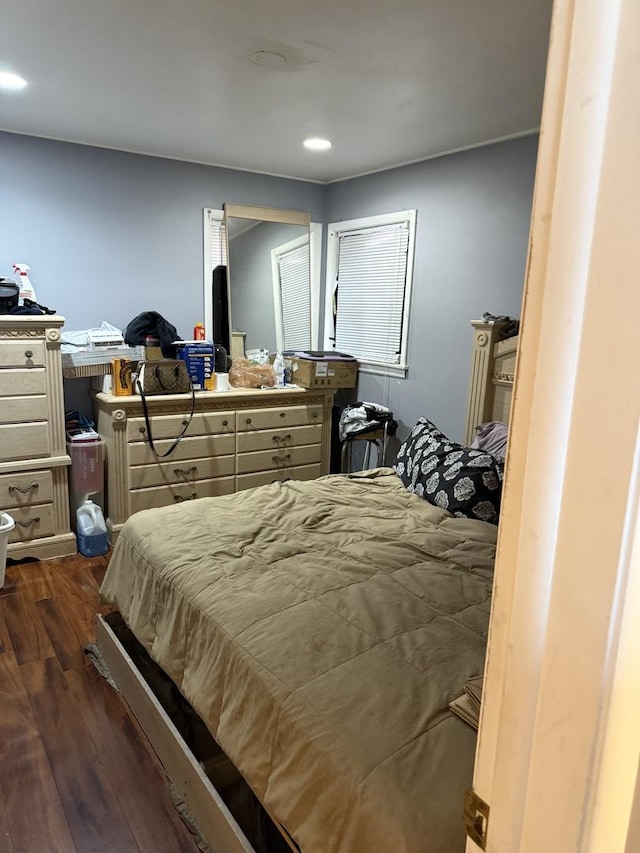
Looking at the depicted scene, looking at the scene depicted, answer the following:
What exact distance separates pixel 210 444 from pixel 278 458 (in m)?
Answer: 0.52

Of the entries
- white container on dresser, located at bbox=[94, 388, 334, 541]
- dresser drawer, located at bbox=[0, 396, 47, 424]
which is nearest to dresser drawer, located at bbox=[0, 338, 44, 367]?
dresser drawer, located at bbox=[0, 396, 47, 424]

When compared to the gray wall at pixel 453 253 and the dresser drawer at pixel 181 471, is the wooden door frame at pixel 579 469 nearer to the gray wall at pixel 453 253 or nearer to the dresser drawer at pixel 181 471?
the gray wall at pixel 453 253

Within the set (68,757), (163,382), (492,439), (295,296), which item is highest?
(295,296)

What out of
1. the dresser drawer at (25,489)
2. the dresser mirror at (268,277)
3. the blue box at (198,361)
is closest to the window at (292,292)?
the dresser mirror at (268,277)

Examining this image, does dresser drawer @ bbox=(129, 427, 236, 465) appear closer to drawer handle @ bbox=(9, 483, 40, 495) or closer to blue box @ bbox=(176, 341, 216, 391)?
blue box @ bbox=(176, 341, 216, 391)

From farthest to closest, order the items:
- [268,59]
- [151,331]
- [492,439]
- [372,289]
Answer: [372,289] → [151,331] → [492,439] → [268,59]

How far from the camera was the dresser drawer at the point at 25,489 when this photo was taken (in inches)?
127

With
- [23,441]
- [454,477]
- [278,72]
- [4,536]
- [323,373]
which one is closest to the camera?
[278,72]

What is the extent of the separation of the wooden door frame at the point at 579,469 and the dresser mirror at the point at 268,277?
393 cm

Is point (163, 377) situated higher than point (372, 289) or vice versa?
point (372, 289)

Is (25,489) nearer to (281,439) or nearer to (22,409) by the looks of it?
(22,409)

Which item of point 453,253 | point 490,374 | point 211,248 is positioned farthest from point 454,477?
point 211,248

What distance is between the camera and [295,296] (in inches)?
179

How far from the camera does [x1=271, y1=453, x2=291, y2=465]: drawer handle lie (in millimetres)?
4070
